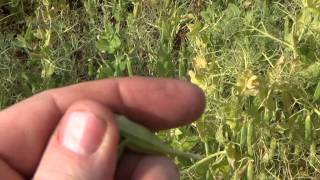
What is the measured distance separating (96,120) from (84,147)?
5cm

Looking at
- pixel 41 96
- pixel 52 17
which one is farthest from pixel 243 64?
pixel 41 96

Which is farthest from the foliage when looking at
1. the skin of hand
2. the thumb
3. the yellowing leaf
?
the thumb

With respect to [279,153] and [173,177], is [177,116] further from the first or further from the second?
[279,153]

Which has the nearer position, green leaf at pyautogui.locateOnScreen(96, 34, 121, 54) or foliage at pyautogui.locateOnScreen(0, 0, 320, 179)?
foliage at pyautogui.locateOnScreen(0, 0, 320, 179)

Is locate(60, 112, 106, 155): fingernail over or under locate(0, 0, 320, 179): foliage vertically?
over

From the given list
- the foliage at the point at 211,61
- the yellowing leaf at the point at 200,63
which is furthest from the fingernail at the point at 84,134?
the yellowing leaf at the point at 200,63

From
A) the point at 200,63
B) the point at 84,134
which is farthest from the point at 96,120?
the point at 200,63

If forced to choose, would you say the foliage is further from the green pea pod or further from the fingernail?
the fingernail

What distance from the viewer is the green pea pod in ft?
4.46

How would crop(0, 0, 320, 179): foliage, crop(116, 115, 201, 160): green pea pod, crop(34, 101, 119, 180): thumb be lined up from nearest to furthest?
1. crop(34, 101, 119, 180): thumb
2. crop(116, 115, 201, 160): green pea pod
3. crop(0, 0, 320, 179): foliage

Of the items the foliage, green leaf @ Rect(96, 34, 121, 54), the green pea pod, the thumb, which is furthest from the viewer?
green leaf @ Rect(96, 34, 121, 54)

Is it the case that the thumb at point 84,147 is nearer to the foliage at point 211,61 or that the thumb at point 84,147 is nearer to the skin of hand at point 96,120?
the skin of hand at point 96,120

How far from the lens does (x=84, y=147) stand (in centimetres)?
126

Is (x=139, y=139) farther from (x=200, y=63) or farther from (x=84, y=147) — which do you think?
(x=200, y=63)
